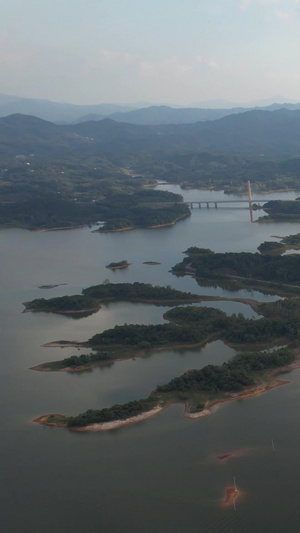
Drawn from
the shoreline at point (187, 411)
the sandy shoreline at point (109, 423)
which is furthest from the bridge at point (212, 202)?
the sandy shoreline at point (109, 423)

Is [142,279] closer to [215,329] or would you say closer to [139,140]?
[215,329]

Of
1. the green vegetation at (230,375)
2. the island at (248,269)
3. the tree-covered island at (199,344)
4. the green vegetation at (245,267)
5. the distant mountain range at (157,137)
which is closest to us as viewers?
the tree-covered island at (199,344)

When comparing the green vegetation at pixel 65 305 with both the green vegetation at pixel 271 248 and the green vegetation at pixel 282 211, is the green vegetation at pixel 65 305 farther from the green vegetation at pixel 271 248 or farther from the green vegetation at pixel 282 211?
the green vegetation at pixel 282 211

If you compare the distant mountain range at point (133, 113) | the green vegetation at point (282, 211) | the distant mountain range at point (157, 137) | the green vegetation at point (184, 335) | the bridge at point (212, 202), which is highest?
the distant mountain range at point (133, 113)

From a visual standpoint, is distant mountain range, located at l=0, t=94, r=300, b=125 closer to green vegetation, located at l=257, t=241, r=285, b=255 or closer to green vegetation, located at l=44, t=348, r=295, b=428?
green vegetation, located at l=257, t=241, r=285, b=255

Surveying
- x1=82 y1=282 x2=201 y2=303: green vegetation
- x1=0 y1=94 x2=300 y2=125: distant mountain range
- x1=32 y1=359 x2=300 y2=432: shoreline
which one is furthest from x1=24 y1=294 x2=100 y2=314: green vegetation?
x1=0 y1=94 x2=300 y2=125: distant mountain range
